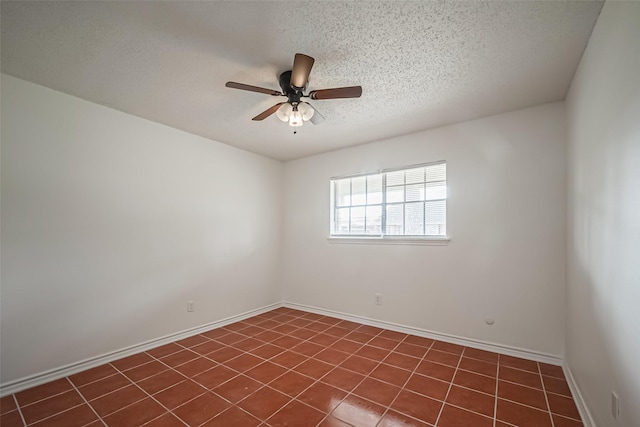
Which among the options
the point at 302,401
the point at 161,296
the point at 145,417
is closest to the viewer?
the point at 145,417

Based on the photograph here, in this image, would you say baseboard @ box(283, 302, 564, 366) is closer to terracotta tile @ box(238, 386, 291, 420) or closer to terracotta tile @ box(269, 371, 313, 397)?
terracotta tile @ box(269, 371, 313, 397)

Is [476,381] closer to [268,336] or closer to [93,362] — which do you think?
[268,336]

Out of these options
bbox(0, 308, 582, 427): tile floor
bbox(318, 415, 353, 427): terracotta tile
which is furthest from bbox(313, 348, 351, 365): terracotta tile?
bbox(318, 415, 353, 427): terracotta tile

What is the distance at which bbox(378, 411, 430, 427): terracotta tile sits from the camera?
1.81m

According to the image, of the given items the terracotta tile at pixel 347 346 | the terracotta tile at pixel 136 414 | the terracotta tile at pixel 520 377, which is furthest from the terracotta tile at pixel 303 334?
the terracotta tile at pixel 520 377

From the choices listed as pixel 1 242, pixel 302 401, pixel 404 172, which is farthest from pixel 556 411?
pixel 1 242

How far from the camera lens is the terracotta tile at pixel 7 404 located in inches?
77.1

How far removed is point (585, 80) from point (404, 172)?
1.92m

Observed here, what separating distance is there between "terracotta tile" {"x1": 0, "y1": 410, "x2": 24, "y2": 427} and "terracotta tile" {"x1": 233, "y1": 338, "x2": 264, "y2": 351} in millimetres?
1645

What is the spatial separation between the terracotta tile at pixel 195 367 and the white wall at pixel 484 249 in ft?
6.53

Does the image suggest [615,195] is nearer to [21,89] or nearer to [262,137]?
[262,137]

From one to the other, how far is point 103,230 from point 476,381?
3730 mm

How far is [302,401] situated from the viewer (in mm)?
2066

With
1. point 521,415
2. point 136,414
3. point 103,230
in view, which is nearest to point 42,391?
point 136,414
